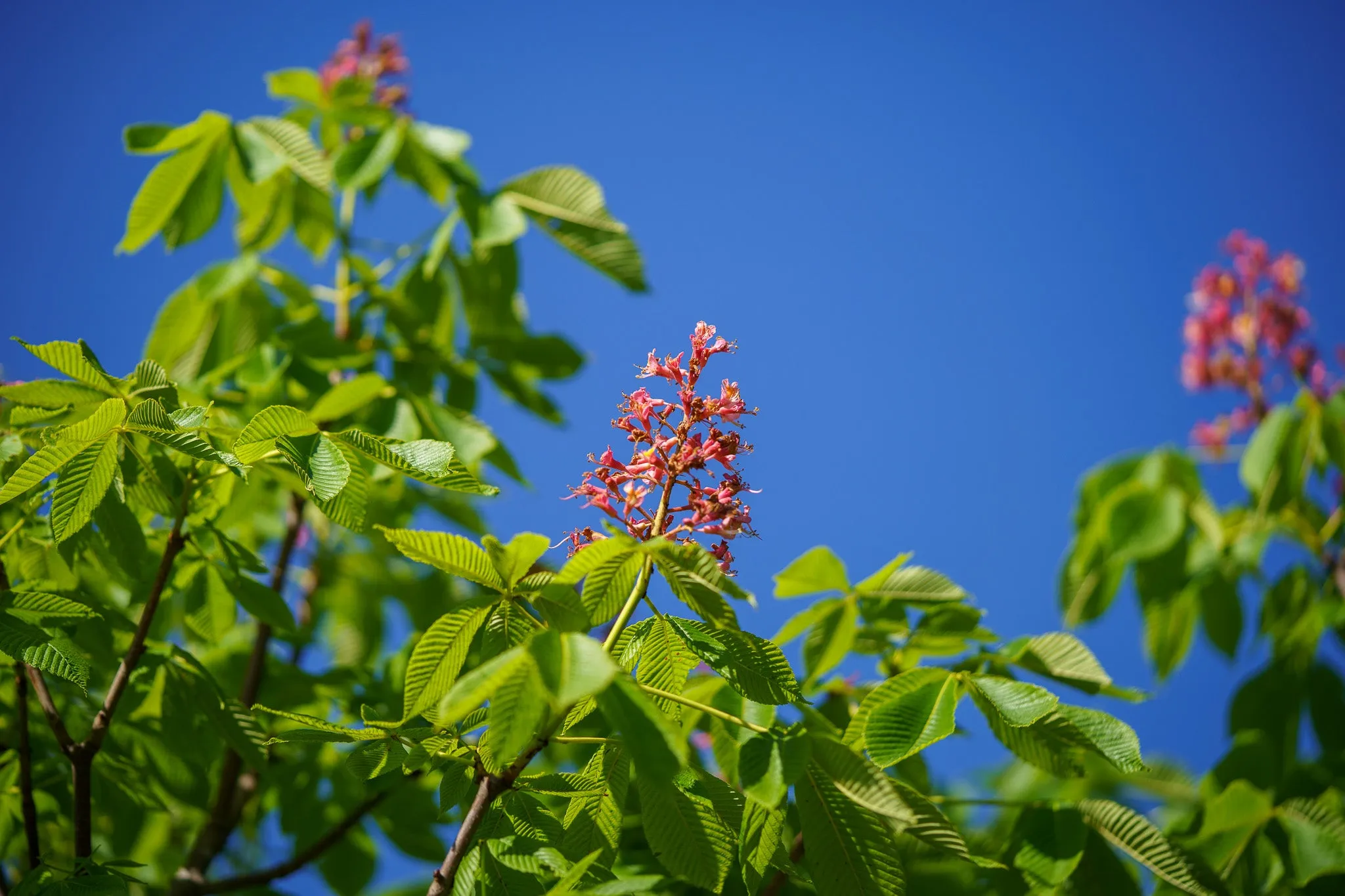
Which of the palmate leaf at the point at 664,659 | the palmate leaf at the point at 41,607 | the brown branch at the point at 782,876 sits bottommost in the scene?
the brown branch at the point at 782,876

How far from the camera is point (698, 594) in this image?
56.7 inches

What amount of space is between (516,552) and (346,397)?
1.36 meters

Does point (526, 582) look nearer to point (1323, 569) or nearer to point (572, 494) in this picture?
point (572, 494)

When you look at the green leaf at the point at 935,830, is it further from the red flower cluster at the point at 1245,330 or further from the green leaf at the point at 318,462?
the red flower cluster at the point at 1245,330

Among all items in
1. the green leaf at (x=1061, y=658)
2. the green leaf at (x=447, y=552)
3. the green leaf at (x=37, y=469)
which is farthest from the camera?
the green leaf at (x=1061, y=658)

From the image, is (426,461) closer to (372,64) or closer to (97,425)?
(97,425)

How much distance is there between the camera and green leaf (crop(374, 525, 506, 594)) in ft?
4.61

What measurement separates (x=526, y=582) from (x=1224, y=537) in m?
3.50

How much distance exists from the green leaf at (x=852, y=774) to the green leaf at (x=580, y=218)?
6.09ft

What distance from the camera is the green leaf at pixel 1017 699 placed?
67.8 inches

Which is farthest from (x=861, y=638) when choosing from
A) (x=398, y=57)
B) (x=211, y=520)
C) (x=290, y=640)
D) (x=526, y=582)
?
(x=398, y=57)

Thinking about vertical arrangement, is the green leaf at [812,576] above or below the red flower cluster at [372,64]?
below

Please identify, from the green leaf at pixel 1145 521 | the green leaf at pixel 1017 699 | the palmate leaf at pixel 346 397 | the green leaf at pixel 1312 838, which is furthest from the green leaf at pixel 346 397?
the green leaf at pixel 1145 521

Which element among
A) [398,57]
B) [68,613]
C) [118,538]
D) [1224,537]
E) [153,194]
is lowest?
[68,613]
